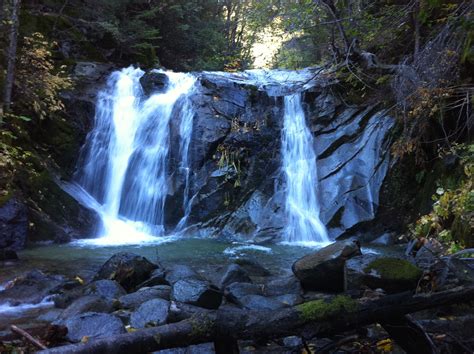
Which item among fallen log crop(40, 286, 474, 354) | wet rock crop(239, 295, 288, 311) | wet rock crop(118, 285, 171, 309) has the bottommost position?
wet rock crop(118, 285, 171, 309)

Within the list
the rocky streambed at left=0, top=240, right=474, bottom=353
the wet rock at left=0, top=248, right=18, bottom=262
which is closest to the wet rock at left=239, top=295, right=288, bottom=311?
the rocky streambed at left=0, top=240, right=474, bottom=353

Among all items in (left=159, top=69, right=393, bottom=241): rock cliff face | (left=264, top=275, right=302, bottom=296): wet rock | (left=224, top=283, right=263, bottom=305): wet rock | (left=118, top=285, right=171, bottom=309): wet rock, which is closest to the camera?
(left=118, top=285, right=171, bottom=309): wet rock

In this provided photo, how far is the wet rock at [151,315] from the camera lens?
416cm

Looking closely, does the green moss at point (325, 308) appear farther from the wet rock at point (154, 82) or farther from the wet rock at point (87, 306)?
the wet rock at point (154, 82)

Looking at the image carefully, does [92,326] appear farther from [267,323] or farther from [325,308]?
[325,308]

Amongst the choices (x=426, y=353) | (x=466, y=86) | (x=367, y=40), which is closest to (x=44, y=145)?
(x=367, y=40)

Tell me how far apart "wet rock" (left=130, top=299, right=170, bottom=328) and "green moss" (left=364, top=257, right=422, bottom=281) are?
7.86 ft

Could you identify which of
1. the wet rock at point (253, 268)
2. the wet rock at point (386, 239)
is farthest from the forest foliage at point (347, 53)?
the wet rock at point (253, 268)

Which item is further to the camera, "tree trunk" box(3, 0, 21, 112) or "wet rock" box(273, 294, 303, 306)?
"tree trunk" box(3, 0, 21, 112)

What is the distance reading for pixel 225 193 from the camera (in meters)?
11.5

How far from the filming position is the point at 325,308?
238cm

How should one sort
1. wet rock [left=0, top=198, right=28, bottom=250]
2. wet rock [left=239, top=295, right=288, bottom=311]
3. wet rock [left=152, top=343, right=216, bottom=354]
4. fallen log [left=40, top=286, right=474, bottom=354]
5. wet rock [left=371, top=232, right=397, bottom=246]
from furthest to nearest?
wet rock [left=371, top=232, right=397, bottom=246] → wet rock [left=0, top=198, right=28, bottom=250] → wet rock [left=239, top=295, right=288, bottom=311] → wet rock [left=152, top=343, right=216, bottom=354] → fallen log [left=40, top=286, right=474, bottom=354]

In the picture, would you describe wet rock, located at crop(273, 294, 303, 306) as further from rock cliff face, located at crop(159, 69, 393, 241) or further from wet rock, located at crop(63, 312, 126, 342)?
rock cliff face, located at crop(159, 69, 393, 241)

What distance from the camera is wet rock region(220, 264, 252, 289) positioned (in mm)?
6131
